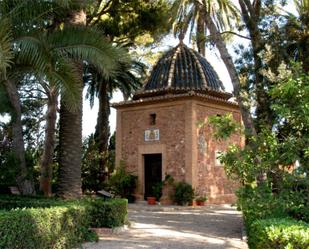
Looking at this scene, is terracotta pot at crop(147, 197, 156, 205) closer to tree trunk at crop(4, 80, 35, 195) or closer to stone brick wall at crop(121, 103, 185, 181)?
stone brick wall at crop(121, 103, 185, 181)

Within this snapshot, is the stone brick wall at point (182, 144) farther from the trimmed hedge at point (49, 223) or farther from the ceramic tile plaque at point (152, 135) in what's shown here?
the trimmed hedge at point (49, 223)

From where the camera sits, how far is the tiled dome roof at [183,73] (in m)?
23.6

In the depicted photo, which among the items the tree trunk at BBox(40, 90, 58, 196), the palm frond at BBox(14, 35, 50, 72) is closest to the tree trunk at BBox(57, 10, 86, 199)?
the palm frond at BBox(14, 35, 50, 72)

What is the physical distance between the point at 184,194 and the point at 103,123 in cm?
786

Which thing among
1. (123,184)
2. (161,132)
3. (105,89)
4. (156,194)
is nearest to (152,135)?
(161,132)

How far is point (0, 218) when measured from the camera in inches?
295

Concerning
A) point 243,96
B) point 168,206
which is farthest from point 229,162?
point 168,206

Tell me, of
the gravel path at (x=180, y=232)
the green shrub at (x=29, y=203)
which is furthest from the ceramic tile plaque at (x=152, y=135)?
the green shrub at (x=29, y=203)

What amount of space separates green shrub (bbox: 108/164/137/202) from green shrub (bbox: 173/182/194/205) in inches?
109

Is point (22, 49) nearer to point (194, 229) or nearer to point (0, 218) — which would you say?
point (0, 218)

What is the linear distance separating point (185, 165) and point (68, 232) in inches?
517

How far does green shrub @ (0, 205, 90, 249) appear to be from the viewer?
25.1 feet

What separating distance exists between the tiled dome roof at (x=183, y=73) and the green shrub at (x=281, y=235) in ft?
55.1

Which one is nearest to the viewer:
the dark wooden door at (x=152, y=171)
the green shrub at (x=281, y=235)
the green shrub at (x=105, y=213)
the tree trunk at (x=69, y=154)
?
the green shrub at (x=281, y=235)
